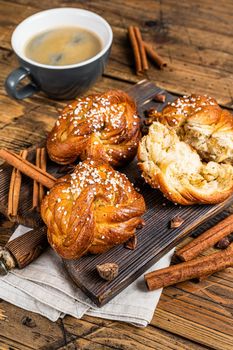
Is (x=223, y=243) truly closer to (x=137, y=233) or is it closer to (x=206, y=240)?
(x=206, y=240)

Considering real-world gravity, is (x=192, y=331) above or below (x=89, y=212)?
below

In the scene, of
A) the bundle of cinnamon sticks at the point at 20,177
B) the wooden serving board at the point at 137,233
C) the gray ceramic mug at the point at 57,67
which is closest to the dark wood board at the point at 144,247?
the wooden serving board at the point at 137,233

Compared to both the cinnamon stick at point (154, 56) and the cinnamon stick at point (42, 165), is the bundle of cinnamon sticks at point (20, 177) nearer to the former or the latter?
the cinnamon stick at point (42, 165)

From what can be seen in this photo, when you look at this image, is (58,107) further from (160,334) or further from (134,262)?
(160,334)

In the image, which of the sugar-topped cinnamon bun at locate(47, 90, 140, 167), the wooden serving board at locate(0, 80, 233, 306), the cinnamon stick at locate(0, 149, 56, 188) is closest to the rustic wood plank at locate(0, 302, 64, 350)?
the wooden serving board at locate(0, 80, 233, 306)

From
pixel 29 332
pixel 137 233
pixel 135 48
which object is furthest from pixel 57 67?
pixel 29 332

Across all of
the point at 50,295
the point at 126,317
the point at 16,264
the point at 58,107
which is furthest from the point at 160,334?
the point at 58,107
